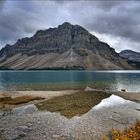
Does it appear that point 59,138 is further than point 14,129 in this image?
No

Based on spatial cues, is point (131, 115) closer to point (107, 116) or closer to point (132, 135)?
point (107, 116)

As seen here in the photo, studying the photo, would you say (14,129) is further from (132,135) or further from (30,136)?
(132,135)

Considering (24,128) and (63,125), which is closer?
(24,128)

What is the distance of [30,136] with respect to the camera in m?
19.4

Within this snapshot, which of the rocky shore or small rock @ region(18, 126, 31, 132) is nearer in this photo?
the rocky shore

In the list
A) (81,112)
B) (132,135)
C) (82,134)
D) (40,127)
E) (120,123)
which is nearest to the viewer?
(132,135)

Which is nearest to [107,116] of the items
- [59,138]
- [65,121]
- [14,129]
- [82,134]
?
[65,121]

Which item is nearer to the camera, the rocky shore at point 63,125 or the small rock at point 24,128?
the rocky shore at point 63,125

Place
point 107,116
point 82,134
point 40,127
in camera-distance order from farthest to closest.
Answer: point 107,116 → point 40,127 → point 82,134

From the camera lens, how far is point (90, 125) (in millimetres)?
22766

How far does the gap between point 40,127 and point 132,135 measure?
8406mm

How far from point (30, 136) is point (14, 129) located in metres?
2.44

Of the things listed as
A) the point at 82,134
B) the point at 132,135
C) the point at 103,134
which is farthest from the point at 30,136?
the point at 132,135

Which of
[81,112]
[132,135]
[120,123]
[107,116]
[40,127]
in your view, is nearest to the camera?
[132,135]
